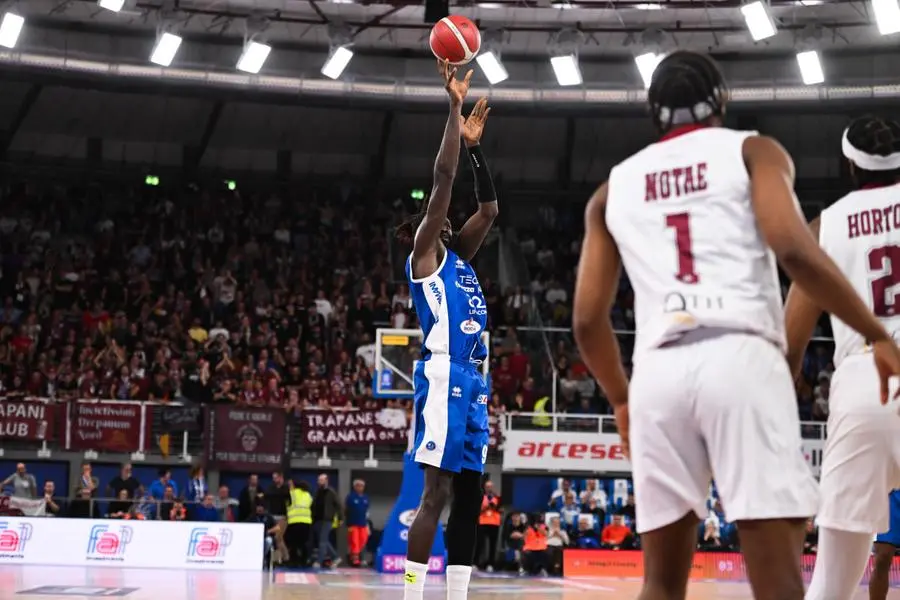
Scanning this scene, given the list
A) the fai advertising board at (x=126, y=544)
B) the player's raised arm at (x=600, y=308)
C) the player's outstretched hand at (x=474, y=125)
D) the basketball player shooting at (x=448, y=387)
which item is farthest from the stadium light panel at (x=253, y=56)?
the player's raised arm at (x=600, y=308)

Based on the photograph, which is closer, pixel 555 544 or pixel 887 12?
pixel 887 12

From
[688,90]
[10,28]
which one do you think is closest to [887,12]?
[10,28]

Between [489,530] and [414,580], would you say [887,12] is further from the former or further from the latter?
[414,580]

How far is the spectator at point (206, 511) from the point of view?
68.8 feet

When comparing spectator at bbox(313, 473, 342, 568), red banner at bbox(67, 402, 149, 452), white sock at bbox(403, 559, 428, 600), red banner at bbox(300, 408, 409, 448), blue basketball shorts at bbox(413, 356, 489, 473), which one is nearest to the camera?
white sock at bbox(403, 559, 428, 600)

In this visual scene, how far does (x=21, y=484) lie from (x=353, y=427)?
6504 mm

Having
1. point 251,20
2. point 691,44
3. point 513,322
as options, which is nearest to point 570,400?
point 513,322

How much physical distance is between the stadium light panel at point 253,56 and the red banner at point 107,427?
7.23 metres

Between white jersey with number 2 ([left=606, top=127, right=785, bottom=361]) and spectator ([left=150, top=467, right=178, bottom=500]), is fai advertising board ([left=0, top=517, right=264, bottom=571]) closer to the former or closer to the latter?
spectator ([left=150, top=467, right=178, bottom=500])

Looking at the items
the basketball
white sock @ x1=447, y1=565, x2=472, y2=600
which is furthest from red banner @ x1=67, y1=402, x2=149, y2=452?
white sock @ x1=447, y1=565, x2=472, y2=600

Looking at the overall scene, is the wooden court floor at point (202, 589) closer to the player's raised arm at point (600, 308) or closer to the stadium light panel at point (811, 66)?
the player's raised arm at point (600, 308)

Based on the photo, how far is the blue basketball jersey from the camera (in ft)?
23.4

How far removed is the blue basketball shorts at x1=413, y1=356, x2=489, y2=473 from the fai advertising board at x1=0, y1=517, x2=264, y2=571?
11524mm

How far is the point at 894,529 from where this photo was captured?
6.92m
